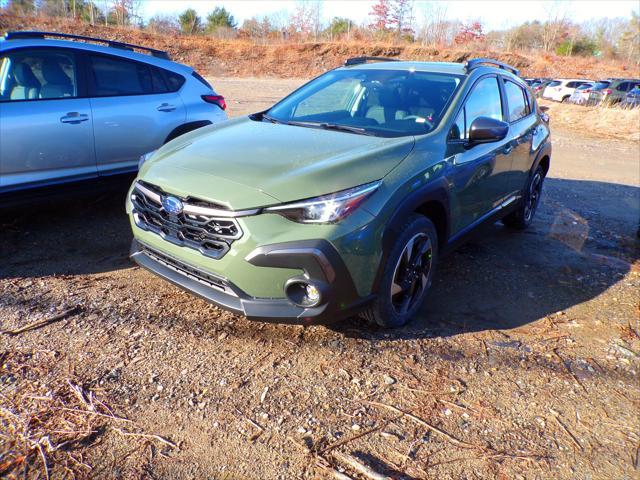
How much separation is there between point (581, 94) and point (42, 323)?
81.7ft

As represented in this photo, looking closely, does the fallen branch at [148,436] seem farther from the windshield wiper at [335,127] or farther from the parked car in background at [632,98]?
the parked car in background at [632,98]

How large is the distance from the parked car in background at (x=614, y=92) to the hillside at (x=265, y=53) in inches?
581

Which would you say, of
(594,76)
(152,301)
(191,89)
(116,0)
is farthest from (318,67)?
(152,301)

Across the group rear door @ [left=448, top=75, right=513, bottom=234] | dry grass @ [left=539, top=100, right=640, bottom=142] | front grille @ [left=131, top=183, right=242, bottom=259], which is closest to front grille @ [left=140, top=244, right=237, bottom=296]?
front grille @ [left=131, top=183, right=242, bottom=259]

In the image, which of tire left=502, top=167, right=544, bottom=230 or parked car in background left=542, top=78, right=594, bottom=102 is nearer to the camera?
tire left=502, top=167, right=544, bottom=230

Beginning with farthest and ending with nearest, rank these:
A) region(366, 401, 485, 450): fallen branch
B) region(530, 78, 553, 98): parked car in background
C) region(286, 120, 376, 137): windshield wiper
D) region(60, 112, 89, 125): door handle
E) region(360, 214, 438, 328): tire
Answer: region(530, 78, 553, 98): parked car in background → region(60, 112, 89, 125): door handle → region(286, 120, 376, 137): windshield wiper → region(360, 214, 438, 328): tire → region(366, 401, 485, 450): fallen branch

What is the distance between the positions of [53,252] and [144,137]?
1449 millimetres

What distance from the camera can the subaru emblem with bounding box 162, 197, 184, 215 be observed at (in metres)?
2.88

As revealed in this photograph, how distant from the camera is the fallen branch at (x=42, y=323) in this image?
10.2 feet

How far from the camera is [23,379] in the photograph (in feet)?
8.77

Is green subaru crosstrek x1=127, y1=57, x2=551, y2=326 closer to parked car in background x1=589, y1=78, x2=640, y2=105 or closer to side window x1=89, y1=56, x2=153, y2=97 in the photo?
side window x1=89, y1=56, x2=153, y2=97

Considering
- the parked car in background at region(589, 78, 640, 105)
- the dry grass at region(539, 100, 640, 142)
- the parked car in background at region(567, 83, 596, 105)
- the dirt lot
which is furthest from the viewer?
the parked car in background at region(567, 83, 596, 105)

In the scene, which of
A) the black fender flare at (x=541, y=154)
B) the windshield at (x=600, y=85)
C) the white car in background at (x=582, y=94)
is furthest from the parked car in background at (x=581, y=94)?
the black fender flare at (x=541, y=154)

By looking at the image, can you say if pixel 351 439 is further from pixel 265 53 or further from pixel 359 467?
pixel 265 53
